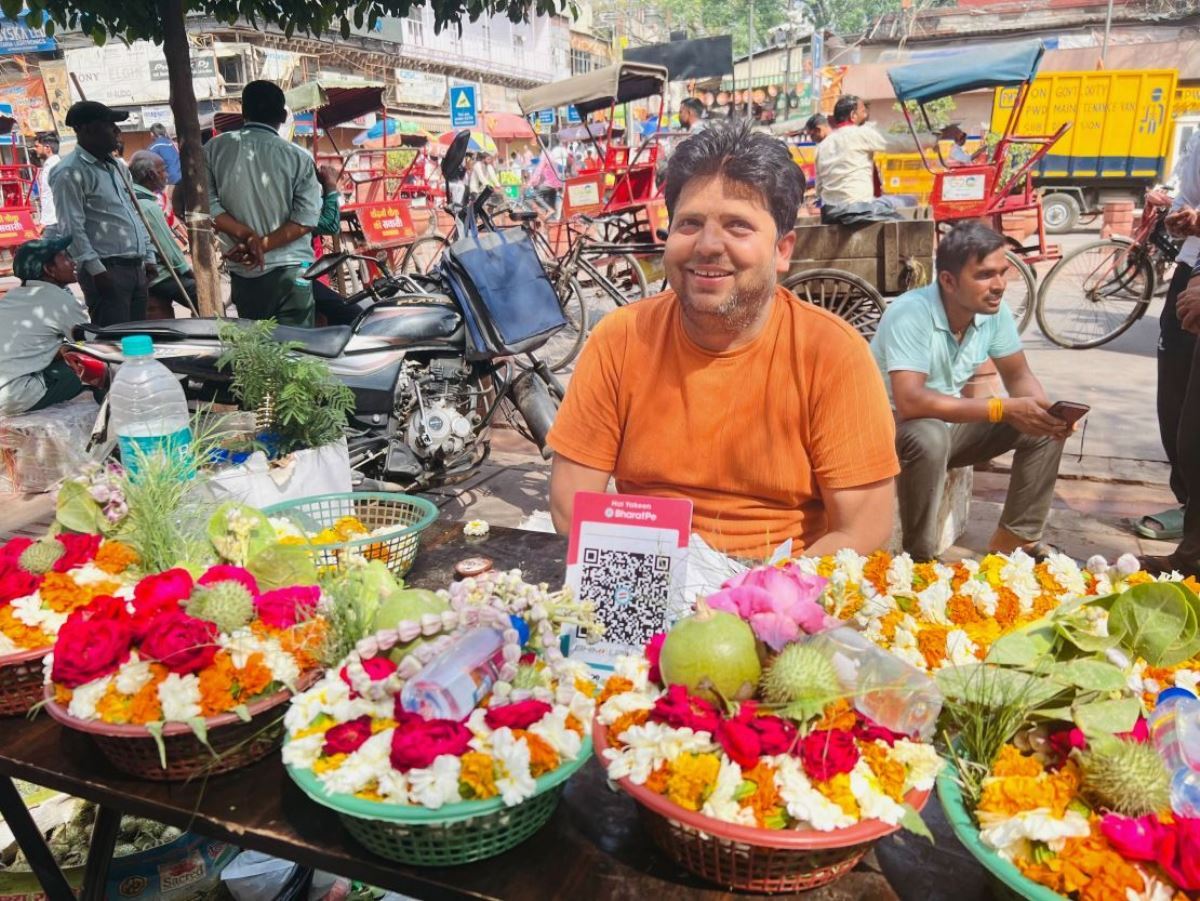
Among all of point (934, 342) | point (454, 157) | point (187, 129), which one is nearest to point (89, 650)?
point (934, 342)

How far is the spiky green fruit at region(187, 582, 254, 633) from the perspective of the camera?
1225 millimetres

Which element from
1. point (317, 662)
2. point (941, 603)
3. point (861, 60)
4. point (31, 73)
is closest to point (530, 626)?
point (317, 662)

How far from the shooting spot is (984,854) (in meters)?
0.90

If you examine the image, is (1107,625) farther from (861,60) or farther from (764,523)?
A: (861,60)

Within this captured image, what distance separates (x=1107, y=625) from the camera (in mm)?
1172

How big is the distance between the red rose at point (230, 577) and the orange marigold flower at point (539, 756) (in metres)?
0.56

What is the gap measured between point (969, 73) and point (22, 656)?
28.3ft

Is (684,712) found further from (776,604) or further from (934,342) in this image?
(934,342)

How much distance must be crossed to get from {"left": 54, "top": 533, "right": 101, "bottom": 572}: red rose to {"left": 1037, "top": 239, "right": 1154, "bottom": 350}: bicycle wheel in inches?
287

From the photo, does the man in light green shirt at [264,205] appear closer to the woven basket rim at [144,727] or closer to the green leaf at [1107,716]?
the woven basket rim at [144,727]

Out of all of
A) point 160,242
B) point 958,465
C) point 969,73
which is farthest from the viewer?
point 969,73

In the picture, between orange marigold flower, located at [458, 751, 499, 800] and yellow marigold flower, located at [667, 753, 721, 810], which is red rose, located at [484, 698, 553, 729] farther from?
yellow marigold flower, located at [667, 753, 721, 810]

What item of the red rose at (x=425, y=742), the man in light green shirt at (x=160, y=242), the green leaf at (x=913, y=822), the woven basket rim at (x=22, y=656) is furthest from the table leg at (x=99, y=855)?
the man in light green shirt at (x=160, y=242)

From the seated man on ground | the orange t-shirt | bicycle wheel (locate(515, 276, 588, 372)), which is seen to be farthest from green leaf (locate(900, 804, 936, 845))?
bicycle wheel (locate(515, 276, 588, 372))
